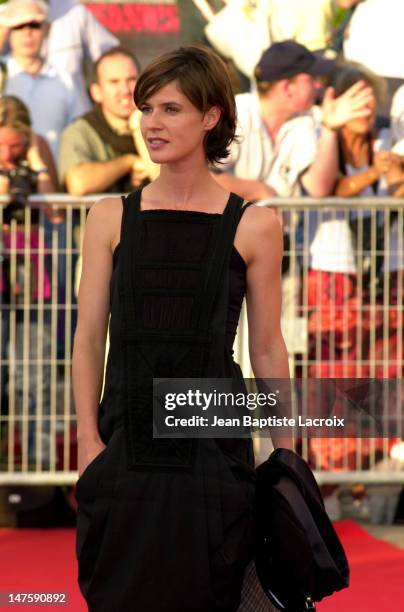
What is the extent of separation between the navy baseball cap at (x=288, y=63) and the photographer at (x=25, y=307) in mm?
1176

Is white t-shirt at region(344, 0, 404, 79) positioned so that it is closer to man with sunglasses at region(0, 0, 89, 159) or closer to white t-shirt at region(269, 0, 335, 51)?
white t-shirt at region(269, 0, 335, 51)

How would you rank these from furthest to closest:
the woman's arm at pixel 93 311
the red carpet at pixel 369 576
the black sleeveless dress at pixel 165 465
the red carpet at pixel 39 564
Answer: the red carpet at pixel 39 564 → the red carpet at pixel 369 576 → the woman's arm at pixel 93 311 → the black sleeveless dress at pixel 165 465

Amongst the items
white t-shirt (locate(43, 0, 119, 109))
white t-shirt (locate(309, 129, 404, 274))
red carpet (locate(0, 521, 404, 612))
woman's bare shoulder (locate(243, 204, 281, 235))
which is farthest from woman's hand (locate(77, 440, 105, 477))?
white t-shirt (locate(43, 0, 119, 109))

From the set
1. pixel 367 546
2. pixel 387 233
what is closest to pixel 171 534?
pixel 367 546

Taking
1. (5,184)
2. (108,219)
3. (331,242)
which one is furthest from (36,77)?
(108,219)

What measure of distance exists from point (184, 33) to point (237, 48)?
26cm

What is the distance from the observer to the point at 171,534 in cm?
261

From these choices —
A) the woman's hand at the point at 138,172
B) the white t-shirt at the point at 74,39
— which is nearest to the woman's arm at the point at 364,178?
the woman's hand at the point at 138,172

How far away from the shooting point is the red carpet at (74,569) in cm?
492

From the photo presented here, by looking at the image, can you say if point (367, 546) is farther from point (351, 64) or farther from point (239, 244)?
point (239, 244)

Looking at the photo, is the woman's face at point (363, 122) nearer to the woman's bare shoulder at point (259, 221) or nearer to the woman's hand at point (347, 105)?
the woman's hand at point (347, 105)

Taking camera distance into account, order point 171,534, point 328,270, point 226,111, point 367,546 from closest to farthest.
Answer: point 171,534 → point 226,111 → point 367,546 → point 328,270

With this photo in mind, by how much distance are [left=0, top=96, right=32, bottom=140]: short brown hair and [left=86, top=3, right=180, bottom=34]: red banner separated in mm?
563

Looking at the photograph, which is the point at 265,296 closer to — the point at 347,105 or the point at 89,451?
the point at 89,451
